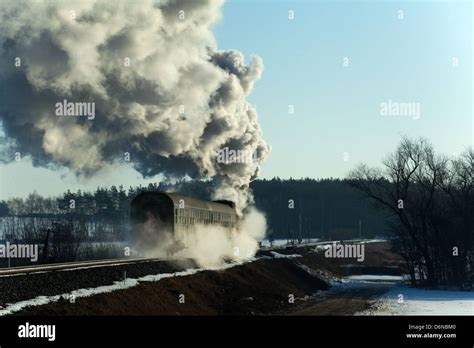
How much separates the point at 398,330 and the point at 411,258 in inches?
1828

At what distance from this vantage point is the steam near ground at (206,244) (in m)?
44.5

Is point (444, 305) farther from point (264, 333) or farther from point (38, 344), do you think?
point (38, 344)

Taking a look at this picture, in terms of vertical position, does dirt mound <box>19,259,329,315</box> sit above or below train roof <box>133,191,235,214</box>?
below

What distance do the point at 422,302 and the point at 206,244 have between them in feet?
53.0

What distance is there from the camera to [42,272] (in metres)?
28.1

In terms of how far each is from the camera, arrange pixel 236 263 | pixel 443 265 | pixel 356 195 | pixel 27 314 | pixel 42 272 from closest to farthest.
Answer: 1. pixel 27 314
2. pixel 42 272
3. pixel 236 263
4. pixel 443 265
5. pixel 356 195

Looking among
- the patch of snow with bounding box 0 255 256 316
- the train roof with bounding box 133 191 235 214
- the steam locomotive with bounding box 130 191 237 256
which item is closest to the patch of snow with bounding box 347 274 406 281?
the train roof with bounding box 133 191 235 214

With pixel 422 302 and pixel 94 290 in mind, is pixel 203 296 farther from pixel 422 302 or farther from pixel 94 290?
pixel 422 302

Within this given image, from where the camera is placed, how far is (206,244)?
163 ft

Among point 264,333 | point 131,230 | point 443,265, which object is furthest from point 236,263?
point 264,333

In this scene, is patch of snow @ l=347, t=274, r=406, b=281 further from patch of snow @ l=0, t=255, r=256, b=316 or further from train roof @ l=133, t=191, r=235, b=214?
patch of snow @ l=0, t=255, r=256, b=316

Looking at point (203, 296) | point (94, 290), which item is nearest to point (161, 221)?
point (203, 296)

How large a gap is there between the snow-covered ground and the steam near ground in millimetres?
12462

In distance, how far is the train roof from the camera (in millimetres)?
44438
